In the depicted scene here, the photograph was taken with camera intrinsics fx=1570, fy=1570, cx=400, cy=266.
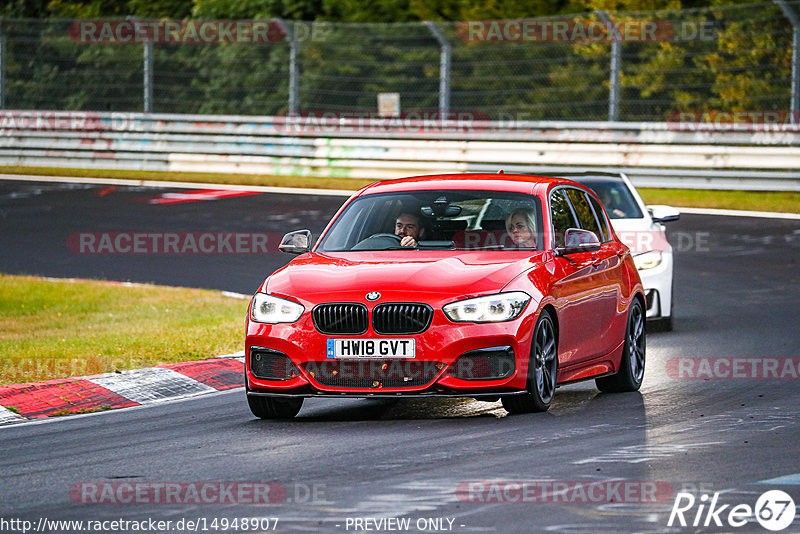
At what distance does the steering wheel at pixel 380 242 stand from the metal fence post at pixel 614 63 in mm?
16689

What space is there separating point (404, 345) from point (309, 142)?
20.9m

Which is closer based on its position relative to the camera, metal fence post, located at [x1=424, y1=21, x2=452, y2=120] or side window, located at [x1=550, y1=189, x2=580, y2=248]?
side window, located at [x1=550, y1=189, x2=580, y2=248]

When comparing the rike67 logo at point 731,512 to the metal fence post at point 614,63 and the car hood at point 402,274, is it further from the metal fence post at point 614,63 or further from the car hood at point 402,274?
the metal fence post at point 614,63

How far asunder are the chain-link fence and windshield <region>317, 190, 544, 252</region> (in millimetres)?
15493

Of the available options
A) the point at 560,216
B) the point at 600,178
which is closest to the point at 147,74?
the point at 600,178

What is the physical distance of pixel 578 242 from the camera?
10.1 metres

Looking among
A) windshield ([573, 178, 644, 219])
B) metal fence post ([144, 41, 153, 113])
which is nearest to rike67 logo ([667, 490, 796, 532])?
windshield ([573, 178, 644, 219])

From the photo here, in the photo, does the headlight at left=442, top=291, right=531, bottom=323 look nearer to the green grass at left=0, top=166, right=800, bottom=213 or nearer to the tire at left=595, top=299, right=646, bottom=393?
the tire at left=595, top=299, right=646, bottom=393

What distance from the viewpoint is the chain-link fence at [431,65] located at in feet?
86.1

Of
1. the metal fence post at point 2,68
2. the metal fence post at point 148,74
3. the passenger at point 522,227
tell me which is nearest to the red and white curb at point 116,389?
the passenger at point 522,227

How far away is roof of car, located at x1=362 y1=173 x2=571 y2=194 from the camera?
414 inches

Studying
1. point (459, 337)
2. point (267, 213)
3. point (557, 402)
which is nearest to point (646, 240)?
point (557, 402)

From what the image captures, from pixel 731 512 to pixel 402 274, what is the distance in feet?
10.3

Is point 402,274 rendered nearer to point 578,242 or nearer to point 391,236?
point 391,236
